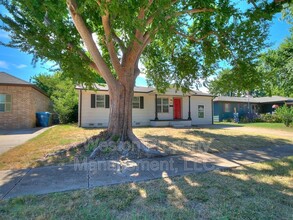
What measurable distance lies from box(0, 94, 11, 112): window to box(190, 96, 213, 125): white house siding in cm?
1540

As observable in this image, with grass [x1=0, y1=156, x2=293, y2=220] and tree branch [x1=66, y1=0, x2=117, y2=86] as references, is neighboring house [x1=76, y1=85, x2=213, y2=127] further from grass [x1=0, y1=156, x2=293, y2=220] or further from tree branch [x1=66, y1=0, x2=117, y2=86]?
grass [x1=0, y1=156, x2=293, y2=220]

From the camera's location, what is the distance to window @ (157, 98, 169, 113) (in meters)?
17.2

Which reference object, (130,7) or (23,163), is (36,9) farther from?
(23,163)

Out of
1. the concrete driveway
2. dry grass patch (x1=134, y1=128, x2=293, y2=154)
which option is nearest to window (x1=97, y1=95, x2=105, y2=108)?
the concrete driveway

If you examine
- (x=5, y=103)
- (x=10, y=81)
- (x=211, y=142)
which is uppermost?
(x=10, y=81)

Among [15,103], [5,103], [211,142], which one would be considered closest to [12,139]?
[15,103]

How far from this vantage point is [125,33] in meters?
5.52

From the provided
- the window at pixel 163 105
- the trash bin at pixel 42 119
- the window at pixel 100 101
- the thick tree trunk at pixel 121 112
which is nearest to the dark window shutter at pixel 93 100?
the window at pixel 100 101

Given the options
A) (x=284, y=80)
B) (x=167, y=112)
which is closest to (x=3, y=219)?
(x=284, y=80)

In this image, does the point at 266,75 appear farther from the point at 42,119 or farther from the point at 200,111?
the point at 42,119

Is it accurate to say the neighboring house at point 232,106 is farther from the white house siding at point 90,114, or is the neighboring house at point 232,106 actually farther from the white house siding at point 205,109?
the white house siding at point 90,114

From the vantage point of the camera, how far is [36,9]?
15.8 feet

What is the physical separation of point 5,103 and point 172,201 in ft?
47.8

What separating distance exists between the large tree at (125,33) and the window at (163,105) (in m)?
8.51
